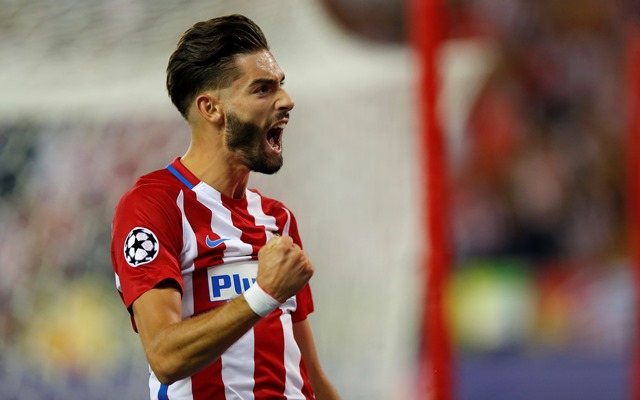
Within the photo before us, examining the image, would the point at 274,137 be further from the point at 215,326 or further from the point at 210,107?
the point at 215,326

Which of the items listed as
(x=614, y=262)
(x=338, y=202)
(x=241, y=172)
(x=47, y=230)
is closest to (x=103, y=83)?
(x=47, y=230)

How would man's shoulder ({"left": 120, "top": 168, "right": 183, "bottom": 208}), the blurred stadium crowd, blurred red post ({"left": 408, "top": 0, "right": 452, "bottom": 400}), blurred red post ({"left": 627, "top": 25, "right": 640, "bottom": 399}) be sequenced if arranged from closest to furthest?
man's shoulder ({"left": 120, "top": 168, "right": 183, "bottom": 208}) < blurred red post ({"left": 408, "top": 0, "right": 452, "bottom": 400}) < blurred red post ({"left": 627, "top": 25, "right": 640, "bottom": 399}) < the blurred stadium crowd

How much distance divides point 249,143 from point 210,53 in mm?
230

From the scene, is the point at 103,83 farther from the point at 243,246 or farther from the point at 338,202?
the point at 243,246

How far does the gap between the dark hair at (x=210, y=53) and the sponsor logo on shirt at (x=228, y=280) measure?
16.9 inches

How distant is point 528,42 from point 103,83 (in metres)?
4.69

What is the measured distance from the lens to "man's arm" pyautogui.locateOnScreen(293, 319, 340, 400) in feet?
8.60

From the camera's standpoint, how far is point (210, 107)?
245 centimetres

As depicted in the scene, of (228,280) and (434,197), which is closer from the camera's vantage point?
(228,280)

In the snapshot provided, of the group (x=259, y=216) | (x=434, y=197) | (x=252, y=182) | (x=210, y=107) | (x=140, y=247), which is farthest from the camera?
(x=252, y=182)

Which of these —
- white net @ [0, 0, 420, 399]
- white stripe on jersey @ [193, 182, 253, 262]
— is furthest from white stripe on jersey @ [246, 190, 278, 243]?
white net @ [0, 0, 420, 399]

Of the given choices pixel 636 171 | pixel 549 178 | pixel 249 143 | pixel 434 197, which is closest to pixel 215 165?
pixel 249 143

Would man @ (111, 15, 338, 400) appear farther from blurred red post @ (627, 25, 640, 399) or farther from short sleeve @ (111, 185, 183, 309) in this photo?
blurred red post @ (627, 25, 640, 399)

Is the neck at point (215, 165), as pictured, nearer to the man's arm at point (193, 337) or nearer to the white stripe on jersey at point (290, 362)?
the white stripe on jersey at point (290, 362)
